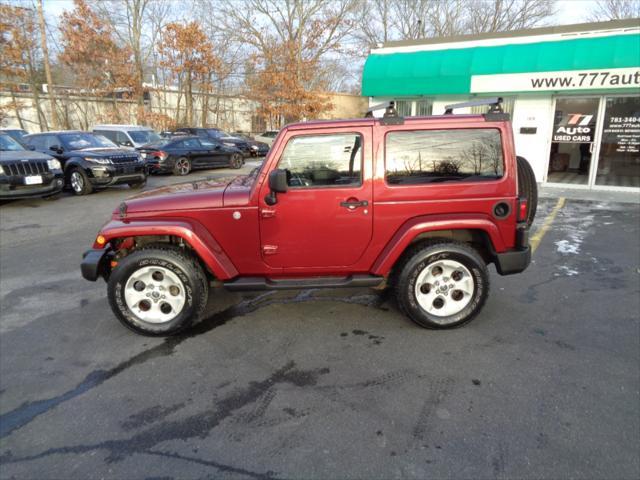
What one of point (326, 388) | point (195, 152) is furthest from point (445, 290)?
point (195, 152)

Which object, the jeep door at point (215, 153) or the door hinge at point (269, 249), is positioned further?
the jeep door at point (215, 153)

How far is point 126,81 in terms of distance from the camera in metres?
28.2

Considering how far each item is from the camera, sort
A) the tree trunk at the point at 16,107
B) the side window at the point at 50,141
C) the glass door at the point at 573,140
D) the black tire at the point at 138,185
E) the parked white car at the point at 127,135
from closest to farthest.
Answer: the glass door at the point at 573,140, the side window at the point at 50,141, the black tire at the point at 138,185, the parked white car at the point at 127,135, the tree trunk at the point at 16,107

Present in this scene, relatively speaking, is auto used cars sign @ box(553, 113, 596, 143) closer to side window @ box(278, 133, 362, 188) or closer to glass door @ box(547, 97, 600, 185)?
glass door @ box(547, 97, 600, 185)

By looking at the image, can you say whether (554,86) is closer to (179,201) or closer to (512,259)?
(512,259)

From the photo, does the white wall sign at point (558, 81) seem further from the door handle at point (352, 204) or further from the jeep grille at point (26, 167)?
the jeep grille at point (26, 167)

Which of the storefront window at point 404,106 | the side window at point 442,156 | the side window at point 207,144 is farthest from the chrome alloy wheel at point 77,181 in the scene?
the side window at point 442,156

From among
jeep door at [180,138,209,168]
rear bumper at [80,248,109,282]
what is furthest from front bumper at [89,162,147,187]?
rear bumper at [80,248,109,282]

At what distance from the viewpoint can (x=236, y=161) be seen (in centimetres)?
1809

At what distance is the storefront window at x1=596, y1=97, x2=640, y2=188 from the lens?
11203mm

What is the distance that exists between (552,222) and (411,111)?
23.2 ft

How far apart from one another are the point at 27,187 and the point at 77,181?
1.90m

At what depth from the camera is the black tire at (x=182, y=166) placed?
15.8 meters

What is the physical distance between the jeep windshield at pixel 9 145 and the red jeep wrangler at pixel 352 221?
8690 millimetres
